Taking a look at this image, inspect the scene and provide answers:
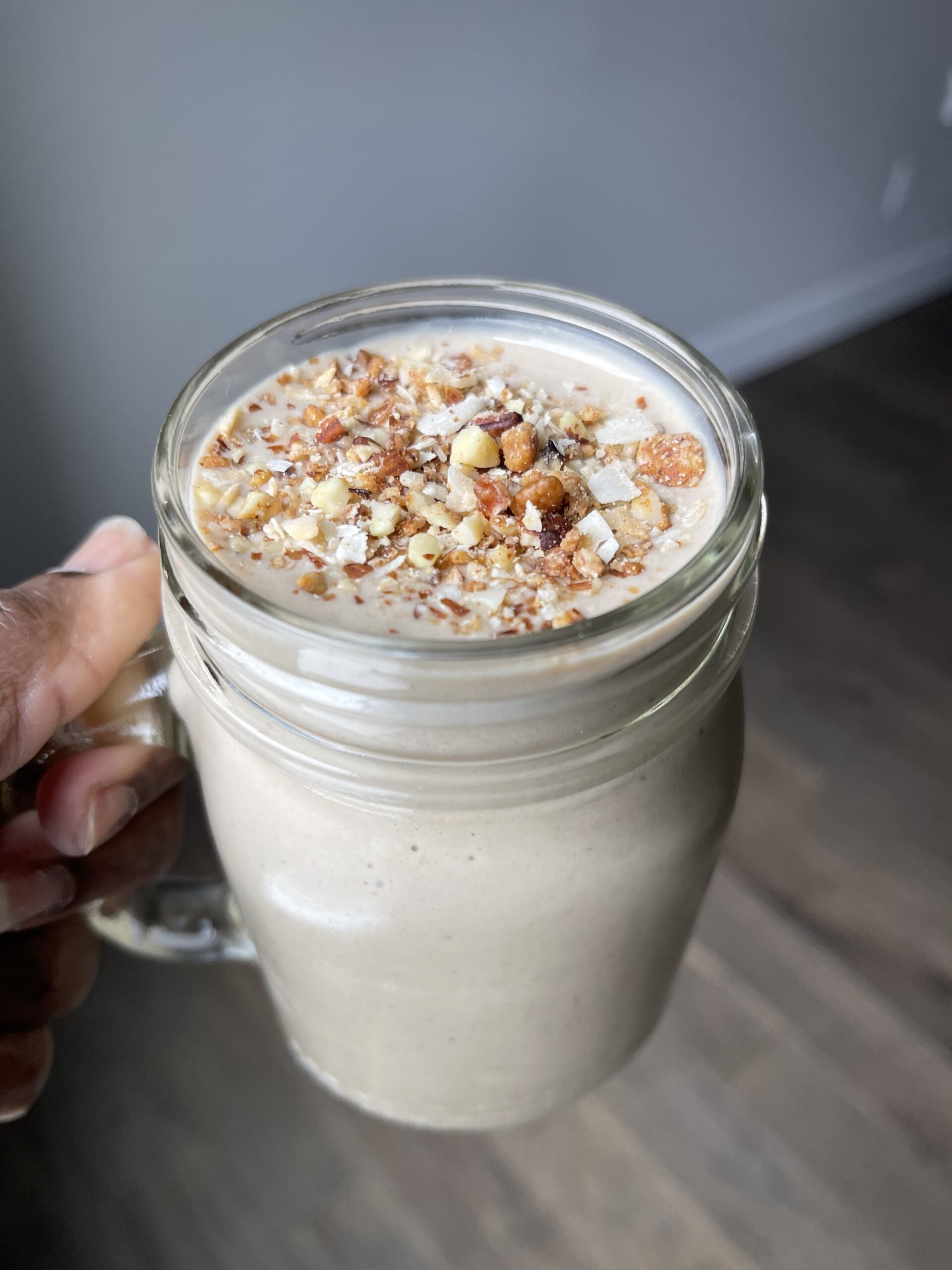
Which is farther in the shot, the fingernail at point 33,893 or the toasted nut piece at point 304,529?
the fingernail at point 33,893

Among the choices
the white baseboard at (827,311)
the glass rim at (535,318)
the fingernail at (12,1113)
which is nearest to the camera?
the glass rim at (535,318)

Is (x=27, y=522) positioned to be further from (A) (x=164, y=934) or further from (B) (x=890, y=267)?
(B) (x=890, y=267)

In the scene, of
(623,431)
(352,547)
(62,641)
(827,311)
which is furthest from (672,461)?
(827,311)

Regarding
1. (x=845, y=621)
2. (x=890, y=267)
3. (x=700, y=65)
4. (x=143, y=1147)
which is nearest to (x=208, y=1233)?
(x=143, y=1147)

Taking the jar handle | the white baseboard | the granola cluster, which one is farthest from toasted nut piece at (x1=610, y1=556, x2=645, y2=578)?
the white baseboard

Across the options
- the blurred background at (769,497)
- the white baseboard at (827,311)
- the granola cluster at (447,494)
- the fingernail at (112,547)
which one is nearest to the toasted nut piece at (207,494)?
the granola cluster at (447,494)

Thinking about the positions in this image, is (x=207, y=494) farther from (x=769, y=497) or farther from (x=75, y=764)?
(x=769, y=497)

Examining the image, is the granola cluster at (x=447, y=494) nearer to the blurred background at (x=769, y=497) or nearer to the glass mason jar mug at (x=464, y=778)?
the glass mason jar mug at (x=464, y=778)

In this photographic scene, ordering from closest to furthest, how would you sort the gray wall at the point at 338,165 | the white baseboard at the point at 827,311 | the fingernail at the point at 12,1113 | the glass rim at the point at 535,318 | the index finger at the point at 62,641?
1. the glass rim at the point at 535,318
2. the index finger at the point at 62,641
3. the fingernail at the point at 12,1113
4. the gray wall at the point at 338,165
5. the white baseboard at the point at 827,311
